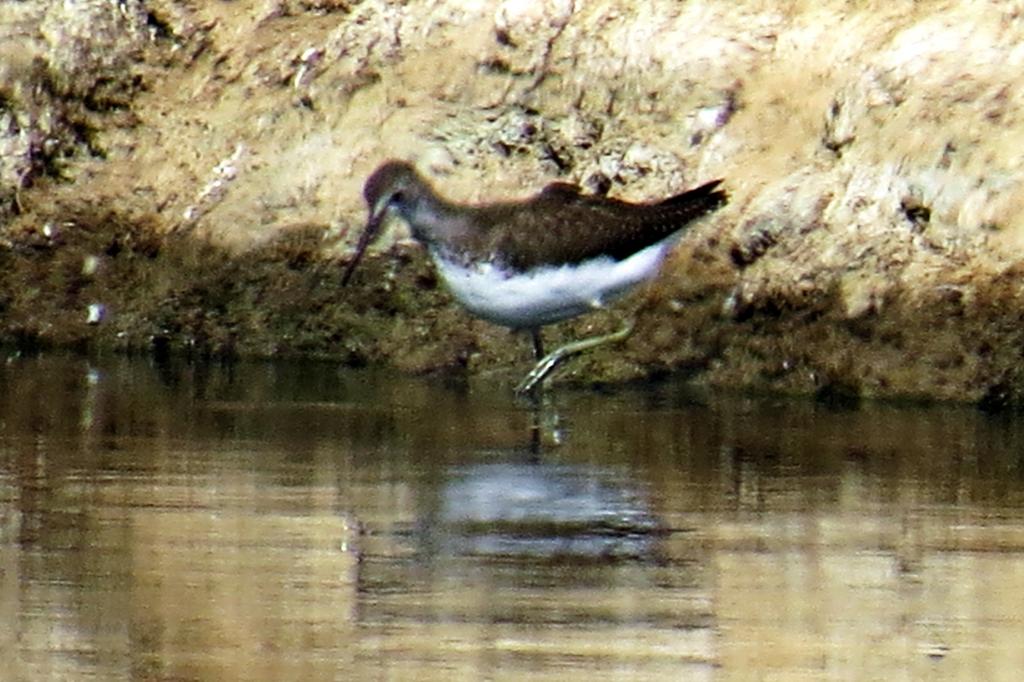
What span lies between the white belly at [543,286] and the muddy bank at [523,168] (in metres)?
0.77

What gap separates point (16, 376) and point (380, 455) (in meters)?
3.23

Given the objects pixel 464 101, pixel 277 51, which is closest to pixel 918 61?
pixel 464 101

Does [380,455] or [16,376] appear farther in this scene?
[16,376]

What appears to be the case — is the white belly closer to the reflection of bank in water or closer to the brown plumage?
the brown plumage

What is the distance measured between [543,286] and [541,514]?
354 centimetres

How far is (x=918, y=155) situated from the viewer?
14367mm

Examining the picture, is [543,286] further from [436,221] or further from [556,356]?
[436,221]

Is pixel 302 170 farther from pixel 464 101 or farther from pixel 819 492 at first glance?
pixel 819 492

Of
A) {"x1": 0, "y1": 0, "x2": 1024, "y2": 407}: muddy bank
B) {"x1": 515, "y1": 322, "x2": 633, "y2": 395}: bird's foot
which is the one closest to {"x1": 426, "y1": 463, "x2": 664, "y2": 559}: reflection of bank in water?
{"x1": 515, "y1": 322, "x2": 633, "y2": 395}: bird's foot

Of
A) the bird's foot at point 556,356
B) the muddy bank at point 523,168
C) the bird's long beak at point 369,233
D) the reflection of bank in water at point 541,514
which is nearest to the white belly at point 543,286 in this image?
the bird's foot at point 556,356

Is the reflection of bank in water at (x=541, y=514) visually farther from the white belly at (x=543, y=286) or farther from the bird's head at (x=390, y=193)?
the bird's head at (x=390, y=193)

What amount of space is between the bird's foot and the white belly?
18 cm

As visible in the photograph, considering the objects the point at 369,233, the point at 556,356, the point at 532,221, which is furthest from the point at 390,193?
the point at 556,356

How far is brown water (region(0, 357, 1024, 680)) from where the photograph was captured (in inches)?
309
